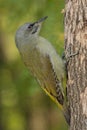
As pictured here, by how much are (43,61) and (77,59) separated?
33.9 inches

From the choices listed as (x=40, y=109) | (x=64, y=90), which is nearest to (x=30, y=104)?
(x=40, y=109)

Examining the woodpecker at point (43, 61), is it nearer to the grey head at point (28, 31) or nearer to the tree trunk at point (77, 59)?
the grey head at point (28, 31)

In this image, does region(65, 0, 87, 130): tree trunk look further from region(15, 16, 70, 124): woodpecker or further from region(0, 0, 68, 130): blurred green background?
region(0, 0, 68, 130): blurred green background

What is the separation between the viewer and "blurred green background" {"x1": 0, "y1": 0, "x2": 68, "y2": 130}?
7.82 m

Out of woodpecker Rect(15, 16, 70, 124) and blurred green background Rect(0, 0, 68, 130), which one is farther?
blurred green background Rect(0, 0, 68, 130)

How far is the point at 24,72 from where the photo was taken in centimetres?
866

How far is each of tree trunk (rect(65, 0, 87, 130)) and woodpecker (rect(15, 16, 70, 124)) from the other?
41cm

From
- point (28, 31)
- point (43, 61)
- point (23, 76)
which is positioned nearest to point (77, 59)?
point (43, 61)

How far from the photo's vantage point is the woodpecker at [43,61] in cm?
651

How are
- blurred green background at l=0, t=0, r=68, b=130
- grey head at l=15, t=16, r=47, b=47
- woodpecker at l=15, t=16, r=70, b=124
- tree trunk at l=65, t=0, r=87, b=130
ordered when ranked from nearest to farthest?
1. tree trunk at l=65, t=0, r=87, b=130
2. woodpecker at l=15, t=16, r=70, b=124
3. grey head at l=15, t=16, r=47, b=47
4. blurred green background at l=0, t=0, r=68, b=130

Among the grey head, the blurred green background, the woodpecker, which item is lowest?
the blurred green background

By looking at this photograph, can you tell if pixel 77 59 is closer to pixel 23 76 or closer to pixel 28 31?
pixel 28 31

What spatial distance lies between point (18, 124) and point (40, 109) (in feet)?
1.95

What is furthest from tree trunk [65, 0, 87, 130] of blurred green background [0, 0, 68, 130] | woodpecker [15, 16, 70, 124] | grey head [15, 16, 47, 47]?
blurred green background [0, 0, 68, 130]
